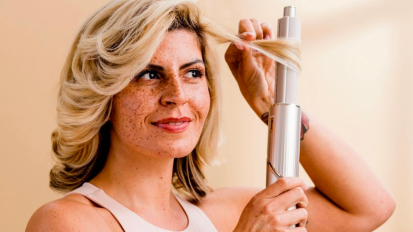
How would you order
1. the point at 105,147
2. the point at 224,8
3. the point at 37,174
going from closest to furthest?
1. the point at 105,147
2. the point at 37,174
3. the point at 224,8

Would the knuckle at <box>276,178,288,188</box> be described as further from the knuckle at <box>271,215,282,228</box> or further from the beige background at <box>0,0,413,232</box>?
the beige background at <box>0,0,413,232</box>

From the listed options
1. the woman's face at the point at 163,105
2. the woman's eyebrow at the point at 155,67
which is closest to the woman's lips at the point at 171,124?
the woman's face at the point at 163,105

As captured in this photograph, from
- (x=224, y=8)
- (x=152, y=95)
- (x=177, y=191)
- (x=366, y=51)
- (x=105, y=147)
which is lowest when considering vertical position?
(x=177, y=191)

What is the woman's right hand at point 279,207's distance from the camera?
3.26 feet

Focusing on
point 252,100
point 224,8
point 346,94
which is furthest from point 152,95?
point 346,94

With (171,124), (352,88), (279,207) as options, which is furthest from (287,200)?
(352,88)

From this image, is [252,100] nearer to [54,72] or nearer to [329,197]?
[329,197]

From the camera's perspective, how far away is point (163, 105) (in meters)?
1.12

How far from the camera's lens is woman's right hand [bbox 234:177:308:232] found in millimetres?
995

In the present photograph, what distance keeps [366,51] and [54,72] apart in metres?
1.03

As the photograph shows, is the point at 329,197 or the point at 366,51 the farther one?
the point at 366,51

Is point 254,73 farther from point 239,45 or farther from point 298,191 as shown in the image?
point 298,191

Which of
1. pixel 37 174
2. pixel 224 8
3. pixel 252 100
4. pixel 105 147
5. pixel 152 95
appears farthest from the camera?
pixel 224 8

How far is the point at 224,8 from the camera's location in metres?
1.83
